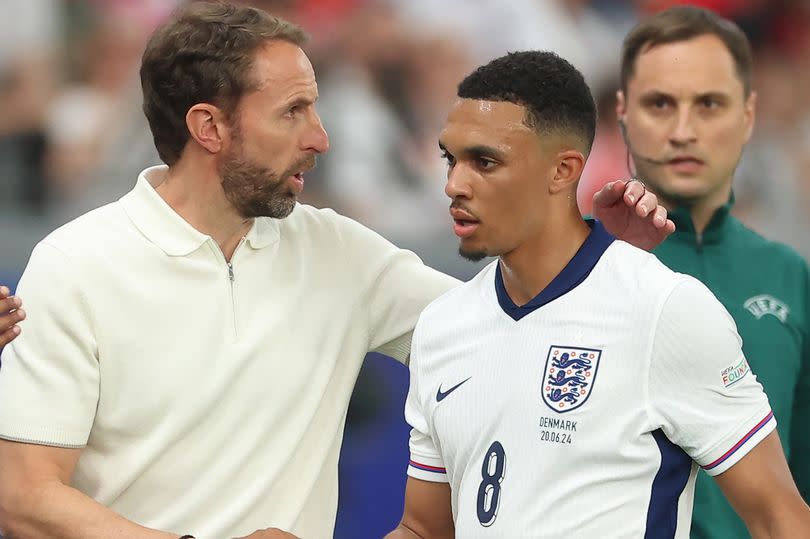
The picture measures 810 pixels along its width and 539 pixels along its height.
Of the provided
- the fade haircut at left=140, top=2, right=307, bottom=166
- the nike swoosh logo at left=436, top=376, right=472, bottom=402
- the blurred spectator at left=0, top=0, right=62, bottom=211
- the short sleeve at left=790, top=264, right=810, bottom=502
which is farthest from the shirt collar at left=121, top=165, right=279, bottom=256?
the blurred spectator at left=0, top=0, right=62, bottom=211

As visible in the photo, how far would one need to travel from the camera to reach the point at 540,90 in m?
2.35

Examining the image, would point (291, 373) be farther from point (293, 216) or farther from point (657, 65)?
point (657, 65)

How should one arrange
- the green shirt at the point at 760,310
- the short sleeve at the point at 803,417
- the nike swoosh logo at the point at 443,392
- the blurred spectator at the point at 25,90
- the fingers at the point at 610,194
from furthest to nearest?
the blurred spectator at the point at 25,90
the short sleeve at the point at 803,417
the green shirt at the point at 760,310
the fingers at the point at 610,194
the nike swoosh logo at the point at 443,392

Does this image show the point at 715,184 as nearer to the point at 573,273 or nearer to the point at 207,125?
the point at 573,273

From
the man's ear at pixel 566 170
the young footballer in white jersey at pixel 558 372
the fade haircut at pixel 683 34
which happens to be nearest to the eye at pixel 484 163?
the young footballer in white jersey at pixel 558 372

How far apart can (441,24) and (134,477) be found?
324cm

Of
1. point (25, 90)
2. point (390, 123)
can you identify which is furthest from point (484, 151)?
point (25, 90)

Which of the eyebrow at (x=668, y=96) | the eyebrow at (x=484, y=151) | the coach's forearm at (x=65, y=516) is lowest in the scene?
the coach's forearm at (x=65, y=516)

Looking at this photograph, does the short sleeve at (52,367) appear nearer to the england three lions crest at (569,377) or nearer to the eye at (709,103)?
the england three lions crest at (569,377)

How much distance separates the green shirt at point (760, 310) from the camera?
9.42 ft

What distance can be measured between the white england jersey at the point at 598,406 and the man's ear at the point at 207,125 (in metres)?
0.80

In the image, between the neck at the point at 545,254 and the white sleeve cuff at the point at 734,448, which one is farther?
the neck at the point at 545,254

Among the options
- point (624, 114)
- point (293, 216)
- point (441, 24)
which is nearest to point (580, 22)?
point (441, 24)

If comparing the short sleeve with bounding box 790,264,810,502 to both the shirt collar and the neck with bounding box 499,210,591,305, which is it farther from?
the shirt collar
